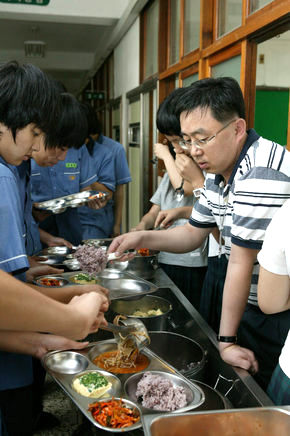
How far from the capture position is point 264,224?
1.26m

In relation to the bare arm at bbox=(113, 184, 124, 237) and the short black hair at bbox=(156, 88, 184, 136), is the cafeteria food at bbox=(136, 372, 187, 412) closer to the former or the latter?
the short black hair at bbox=(156, 88, 184, 136)

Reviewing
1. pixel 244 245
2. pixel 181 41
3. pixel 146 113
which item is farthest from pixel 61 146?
pixel 146 113

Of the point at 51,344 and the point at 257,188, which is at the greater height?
the point at 257,188

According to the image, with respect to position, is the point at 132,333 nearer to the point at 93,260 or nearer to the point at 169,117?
the point at 93,260

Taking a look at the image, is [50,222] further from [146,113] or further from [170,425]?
[146,113]

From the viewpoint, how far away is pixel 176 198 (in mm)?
2518

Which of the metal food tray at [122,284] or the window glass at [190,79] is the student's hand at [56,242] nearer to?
the metal food tray at [122,284]

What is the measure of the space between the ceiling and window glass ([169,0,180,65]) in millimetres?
644

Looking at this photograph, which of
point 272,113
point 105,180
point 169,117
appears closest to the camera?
point 169,117

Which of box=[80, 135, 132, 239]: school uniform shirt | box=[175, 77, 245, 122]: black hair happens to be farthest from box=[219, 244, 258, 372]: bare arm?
box=[80, 135, 132, 239]: school uniform shirt

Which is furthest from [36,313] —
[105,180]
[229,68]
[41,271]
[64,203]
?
[105,180]

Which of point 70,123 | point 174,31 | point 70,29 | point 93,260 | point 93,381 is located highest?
point 70,29

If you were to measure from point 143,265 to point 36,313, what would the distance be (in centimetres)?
135

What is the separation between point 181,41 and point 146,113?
1.51 metres
